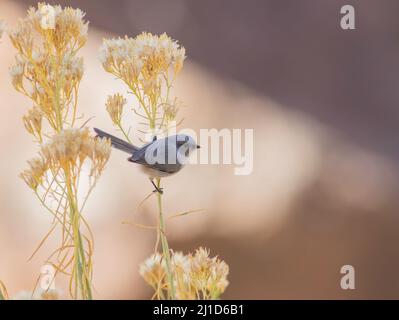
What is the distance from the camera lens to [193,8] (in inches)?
75.2

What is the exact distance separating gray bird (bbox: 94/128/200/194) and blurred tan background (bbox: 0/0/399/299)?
102 cm

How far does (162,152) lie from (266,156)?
128 centimetres

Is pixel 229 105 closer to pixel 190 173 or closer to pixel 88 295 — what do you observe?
pixel 190 173

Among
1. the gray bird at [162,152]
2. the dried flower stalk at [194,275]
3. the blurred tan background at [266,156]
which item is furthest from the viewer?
the blurred tan background at [266,156]

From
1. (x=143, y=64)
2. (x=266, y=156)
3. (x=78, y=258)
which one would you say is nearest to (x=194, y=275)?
(x=78, y=258)

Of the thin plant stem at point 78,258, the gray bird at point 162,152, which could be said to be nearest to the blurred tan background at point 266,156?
the gray bird at point 162,152

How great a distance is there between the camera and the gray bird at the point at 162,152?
0.63 metres

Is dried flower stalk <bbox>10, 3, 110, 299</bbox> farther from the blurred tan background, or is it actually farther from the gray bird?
the blurred tan background

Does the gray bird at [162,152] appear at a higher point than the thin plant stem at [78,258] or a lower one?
higher

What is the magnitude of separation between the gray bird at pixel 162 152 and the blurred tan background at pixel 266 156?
102 centimetres

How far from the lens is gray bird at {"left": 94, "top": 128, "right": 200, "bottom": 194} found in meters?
0.63

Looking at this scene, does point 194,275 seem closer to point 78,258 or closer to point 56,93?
point 78,258

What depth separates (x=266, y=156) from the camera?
74.9 inches

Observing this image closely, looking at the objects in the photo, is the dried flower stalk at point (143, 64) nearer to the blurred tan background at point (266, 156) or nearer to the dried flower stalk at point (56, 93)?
the dried flower stalk at point (56, 93)
